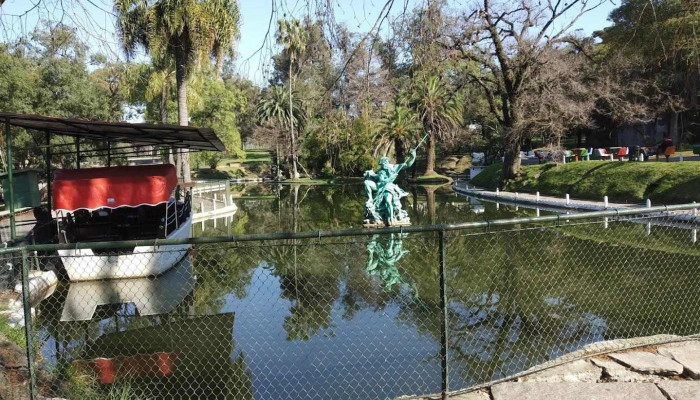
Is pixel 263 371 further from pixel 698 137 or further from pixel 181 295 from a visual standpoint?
pixel 698 137

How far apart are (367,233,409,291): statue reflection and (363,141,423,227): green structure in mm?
3283

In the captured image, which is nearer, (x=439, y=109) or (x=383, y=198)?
(x=383, y=198)

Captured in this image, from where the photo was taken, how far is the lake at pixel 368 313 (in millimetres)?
7910

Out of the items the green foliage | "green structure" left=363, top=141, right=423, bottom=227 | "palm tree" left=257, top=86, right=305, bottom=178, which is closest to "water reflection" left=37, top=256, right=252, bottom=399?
"green structure" left=363, top=141, right=423, bottom=227

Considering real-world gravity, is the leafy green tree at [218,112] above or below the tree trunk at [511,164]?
above

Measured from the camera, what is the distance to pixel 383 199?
943 inches

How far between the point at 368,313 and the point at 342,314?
0.51 meters

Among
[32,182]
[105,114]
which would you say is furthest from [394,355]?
[105,114]

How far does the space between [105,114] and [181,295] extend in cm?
3074

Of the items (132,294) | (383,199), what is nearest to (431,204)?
(383,199)

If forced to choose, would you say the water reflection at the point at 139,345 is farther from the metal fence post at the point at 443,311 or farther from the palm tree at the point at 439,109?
the palm tree at the point at 439,109

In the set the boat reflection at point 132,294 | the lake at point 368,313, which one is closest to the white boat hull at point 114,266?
the boat reflection at point 132,294

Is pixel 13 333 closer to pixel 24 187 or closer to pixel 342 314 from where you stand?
pixel 342 314

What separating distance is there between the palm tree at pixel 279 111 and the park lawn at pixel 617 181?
3235 centimetres
